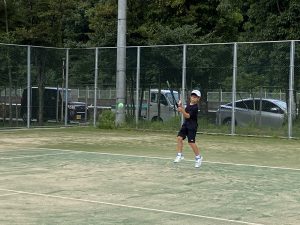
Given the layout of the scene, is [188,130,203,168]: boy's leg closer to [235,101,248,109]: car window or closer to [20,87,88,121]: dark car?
[235,101,248,109]: car window

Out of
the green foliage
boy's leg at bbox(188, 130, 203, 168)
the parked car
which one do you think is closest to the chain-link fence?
the parked car

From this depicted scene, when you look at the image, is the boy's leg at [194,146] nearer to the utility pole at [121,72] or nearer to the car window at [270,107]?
the car window at [270,107]

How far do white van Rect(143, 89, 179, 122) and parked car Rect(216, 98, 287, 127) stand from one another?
6.64ft

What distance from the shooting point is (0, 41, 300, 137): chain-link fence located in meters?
19.8

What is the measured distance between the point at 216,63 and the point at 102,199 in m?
13.6

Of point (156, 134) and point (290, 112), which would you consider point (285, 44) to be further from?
point (156, 134)

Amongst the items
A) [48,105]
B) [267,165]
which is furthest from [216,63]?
[267,165]

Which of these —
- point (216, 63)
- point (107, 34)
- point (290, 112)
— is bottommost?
point (290, 112)

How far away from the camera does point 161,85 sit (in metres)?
22.3

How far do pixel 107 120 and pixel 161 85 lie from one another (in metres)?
2.77

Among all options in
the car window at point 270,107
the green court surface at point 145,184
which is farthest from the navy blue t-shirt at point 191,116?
the car window at point 270,107

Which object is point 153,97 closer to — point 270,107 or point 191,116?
point 270,107

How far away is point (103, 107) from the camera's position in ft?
80.0

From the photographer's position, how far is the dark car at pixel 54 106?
23.4 m
